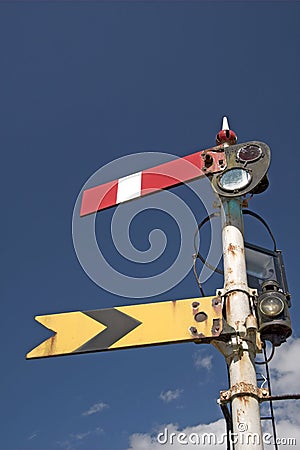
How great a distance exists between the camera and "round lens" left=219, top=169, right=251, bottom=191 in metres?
3.10

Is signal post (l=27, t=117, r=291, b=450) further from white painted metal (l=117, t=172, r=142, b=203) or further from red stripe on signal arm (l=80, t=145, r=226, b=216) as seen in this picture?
white painted metal (l=117, t=172, r=142, b=203)

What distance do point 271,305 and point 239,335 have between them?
235mm

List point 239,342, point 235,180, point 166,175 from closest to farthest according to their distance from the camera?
1. point 239,342
2. point 235,180
3. point 166,175

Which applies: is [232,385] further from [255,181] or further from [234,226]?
[255,181]

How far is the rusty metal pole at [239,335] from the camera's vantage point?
2.38 meters

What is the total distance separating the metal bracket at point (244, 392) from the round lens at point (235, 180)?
3.79 ft

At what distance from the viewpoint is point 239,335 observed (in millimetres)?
2592

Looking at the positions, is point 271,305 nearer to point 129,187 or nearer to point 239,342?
point 239,342

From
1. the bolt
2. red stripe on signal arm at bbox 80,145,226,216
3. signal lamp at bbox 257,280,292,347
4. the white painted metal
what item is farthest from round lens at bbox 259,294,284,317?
the white painted metal

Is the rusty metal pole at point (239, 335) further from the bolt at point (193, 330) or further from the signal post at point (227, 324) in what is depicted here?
the bolt at point (193, 330)

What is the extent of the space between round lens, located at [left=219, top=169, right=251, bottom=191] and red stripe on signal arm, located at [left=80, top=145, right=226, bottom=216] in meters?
0.09

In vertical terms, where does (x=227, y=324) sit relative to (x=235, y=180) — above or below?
below

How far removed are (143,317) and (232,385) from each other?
1.89 feet

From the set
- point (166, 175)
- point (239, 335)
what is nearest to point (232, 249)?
point (239, 335)
